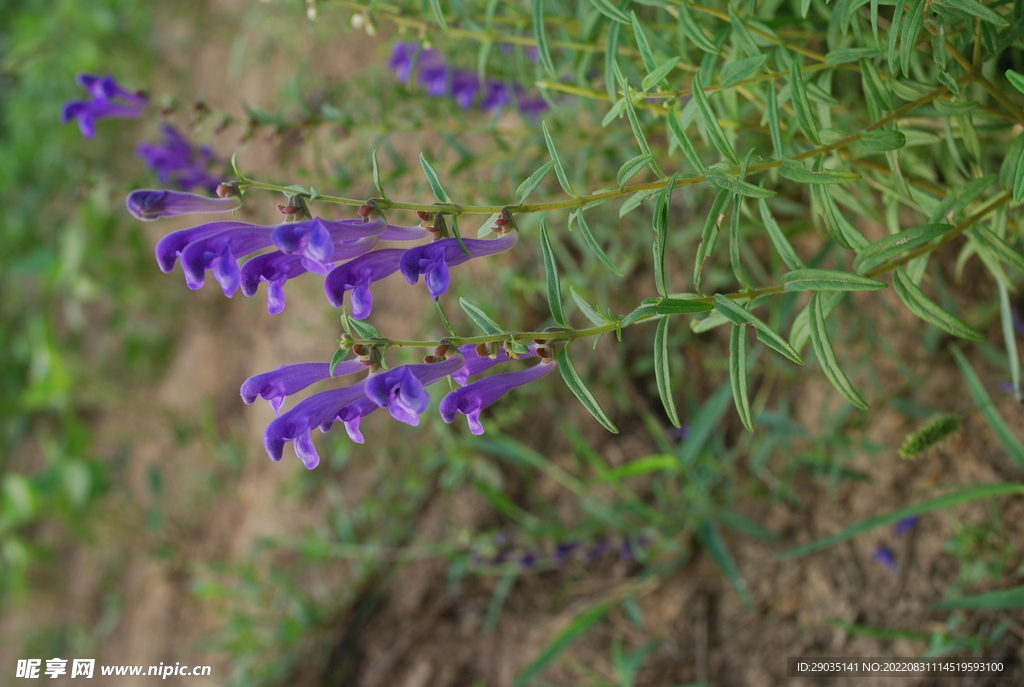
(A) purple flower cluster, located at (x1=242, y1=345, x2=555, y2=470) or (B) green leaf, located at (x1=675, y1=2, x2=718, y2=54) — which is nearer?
(A) purple flower cluster, located at (x1=242, y1=345, x2=555, y2=470)

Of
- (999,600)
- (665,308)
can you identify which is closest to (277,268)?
(665,308)

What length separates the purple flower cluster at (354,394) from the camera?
4.43ft

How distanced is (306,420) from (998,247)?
1326 millimetres

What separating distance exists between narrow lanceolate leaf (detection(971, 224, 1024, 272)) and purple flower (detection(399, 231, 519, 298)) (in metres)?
0.89

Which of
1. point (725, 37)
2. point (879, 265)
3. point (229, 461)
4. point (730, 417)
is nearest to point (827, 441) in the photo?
point (730, 417)

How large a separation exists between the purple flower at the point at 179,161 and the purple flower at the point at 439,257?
168 cm

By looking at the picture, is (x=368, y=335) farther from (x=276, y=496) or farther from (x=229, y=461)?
(x=229, y=461)

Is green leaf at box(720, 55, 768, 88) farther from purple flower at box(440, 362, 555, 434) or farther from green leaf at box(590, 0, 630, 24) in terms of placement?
Answer: purple flower at box(440, 362, 555, 434)

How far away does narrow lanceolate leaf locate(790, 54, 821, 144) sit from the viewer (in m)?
1.40

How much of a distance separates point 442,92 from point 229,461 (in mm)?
3025

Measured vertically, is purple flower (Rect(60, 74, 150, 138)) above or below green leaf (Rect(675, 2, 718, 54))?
above

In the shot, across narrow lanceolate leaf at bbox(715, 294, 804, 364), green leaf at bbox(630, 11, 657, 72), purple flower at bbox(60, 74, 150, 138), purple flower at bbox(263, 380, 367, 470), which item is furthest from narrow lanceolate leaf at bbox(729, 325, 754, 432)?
purple flower at bbox(60, 74, 150, 138)

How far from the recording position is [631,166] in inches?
54.5

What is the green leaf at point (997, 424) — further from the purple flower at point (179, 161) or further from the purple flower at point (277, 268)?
the purple flower at point (179, 161)
